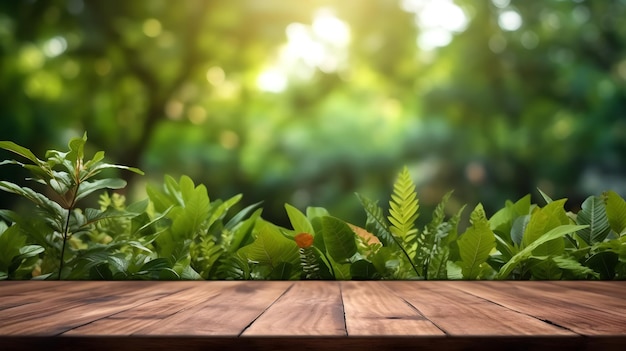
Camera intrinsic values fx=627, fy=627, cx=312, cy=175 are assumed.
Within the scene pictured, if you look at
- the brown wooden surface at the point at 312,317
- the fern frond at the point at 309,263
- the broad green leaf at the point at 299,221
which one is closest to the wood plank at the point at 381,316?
the brown wooden surface at the point at 312,317

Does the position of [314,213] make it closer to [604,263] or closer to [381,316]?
[604,263]

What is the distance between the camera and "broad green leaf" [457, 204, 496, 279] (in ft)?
4.51

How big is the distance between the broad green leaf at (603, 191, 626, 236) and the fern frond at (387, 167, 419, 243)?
19.2 inches

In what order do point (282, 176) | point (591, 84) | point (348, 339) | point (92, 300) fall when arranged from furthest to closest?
point (591, 84) < point (282, 176) < point (92, 300) < point (348, 339)

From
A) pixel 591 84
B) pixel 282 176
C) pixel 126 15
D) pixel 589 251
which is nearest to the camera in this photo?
pixel 589 251

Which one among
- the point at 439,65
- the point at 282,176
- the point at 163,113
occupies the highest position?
the point at 439,65

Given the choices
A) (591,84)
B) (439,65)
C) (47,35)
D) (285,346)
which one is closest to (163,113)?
(47,35)

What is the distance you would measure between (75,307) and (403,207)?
814mm

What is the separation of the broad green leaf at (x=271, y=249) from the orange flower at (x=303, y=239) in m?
0.01

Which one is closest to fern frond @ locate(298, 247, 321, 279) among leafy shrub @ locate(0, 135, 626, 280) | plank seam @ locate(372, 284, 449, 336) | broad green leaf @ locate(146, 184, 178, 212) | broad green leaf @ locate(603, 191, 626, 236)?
leafy shrub @ locate(0, 135, 626, 280)

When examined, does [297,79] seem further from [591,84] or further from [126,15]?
[591,84]

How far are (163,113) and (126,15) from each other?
1.48 m

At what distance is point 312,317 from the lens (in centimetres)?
82

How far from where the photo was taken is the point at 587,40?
10148 mm
